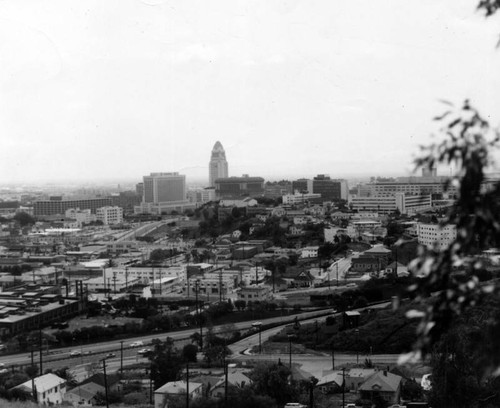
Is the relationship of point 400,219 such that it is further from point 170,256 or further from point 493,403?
point 493,403

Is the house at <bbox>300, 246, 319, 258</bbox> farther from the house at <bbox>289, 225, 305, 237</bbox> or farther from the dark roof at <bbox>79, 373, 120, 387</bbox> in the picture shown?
the dark roof at <bbox>79, 373, 120, 387</bbox>

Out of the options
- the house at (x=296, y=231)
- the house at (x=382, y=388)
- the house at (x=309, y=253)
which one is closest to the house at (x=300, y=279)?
the house at (x=309, y=253)

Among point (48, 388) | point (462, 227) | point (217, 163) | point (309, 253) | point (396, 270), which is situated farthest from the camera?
point (217, 163)

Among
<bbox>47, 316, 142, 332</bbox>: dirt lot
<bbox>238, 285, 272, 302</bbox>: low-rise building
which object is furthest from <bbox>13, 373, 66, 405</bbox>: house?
<bbox>238, 285, 272, 302</bbox>: low-rise building

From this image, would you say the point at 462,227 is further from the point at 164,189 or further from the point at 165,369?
the point at 164,189

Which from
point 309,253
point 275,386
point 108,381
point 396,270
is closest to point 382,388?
point 275,386

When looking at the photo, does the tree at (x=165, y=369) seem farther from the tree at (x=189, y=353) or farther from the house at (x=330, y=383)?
the house at (x=330, y=383)
